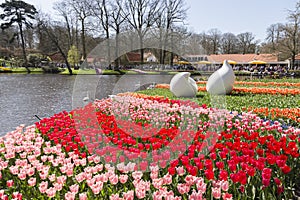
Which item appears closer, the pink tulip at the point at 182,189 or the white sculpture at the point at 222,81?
the pink tulip at the point at 182,189

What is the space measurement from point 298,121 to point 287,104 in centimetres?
245

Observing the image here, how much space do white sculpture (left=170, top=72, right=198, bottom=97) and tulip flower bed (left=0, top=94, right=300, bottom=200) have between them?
4.22 meters

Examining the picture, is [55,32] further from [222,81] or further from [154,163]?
[154,163]

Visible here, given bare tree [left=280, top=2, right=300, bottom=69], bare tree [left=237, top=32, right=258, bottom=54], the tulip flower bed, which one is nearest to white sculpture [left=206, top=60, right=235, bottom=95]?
the tulip flower bed

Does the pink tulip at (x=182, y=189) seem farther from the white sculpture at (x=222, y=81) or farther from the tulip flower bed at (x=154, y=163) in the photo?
the white sculpture at (x=222, y=81)

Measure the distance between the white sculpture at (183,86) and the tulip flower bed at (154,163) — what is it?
422cm

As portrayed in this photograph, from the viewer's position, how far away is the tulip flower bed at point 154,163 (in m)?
2.44

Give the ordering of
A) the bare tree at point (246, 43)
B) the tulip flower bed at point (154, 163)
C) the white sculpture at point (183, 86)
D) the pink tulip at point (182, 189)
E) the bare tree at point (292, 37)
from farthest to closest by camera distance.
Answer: the bare tree at point (246, 43) → the bare tree at point (292, 37) → the white sculpture at point (183, 86) → the tulip flower bed at point (154, 163) → the pink tulip at point (182, 189)

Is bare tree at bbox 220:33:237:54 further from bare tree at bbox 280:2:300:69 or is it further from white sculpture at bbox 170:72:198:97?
white sculpture at bbox 170:72:198:97

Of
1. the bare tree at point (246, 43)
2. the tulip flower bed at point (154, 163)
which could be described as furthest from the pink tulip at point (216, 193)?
the bare tree at point (246, 43)

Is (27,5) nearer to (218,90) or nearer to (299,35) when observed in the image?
(299,35)

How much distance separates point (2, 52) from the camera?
49875 millimetres

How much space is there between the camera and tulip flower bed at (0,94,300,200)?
2.44 metres

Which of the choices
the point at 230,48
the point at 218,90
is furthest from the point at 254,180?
the point at 230,48
